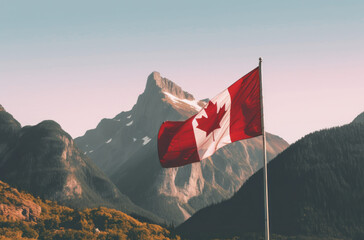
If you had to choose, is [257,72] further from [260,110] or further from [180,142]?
[180,142]

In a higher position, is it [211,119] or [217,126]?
[211,119]

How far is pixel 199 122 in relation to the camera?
128 feet

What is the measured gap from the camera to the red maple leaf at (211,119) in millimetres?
38344

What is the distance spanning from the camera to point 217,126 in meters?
38.7

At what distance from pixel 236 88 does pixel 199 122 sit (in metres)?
4.27

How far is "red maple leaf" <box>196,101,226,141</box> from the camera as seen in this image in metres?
38.3

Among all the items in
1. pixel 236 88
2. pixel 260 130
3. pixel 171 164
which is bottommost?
pixel 171 164

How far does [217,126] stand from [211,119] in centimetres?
78

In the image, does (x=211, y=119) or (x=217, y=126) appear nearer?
(x=217, y=126)

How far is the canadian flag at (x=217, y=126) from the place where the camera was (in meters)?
37.2

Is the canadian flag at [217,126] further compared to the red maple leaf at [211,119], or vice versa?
the red maple leaf at [211,119]

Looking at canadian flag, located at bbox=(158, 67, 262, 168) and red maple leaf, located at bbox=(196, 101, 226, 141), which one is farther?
red maple leaf, located at bbox=(196, 101, 226, 141)

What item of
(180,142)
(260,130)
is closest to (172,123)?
(180,142)

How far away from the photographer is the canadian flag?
122 feet
